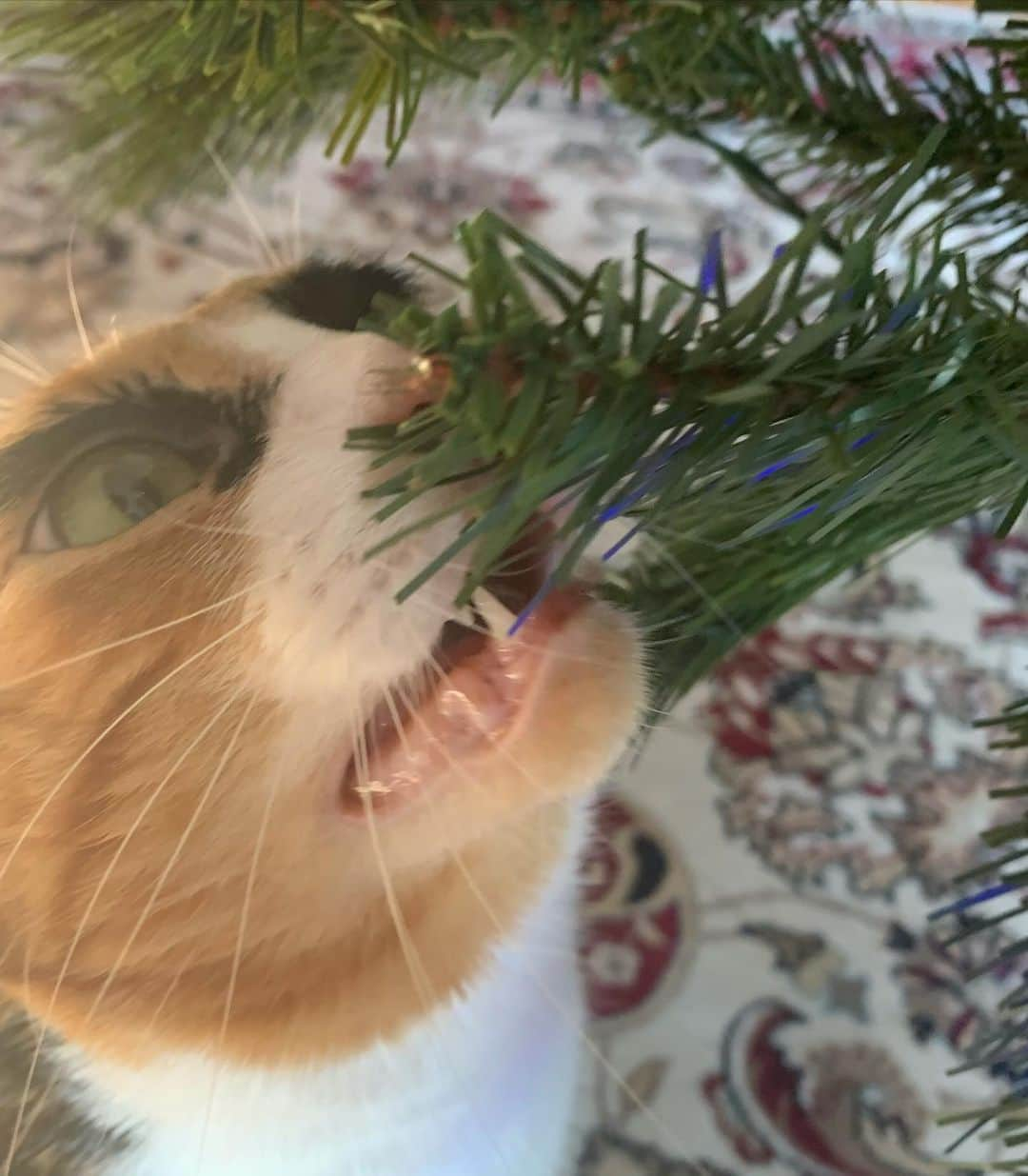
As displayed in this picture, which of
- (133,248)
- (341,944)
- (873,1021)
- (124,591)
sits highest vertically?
(133,248)

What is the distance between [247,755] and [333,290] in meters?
0.19

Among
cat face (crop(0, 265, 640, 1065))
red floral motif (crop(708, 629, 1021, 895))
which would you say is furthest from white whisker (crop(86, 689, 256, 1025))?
red floral motif (crop(708, 629, 1021, 895))

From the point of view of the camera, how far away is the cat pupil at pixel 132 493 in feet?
1.05

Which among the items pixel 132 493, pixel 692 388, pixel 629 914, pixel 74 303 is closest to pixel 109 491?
pixel 132 493

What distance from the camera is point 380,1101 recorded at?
1.16 ft

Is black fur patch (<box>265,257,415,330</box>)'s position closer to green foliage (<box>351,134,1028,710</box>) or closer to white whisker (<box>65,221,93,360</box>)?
white whisker (<box>65,221,93,360</box>)

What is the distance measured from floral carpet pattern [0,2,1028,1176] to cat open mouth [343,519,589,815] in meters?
0.15

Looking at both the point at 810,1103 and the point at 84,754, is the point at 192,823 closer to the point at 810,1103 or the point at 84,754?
the point at 84,754

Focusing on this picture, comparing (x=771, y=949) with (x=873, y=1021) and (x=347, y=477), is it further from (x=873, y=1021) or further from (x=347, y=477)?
(x=347, y=477)

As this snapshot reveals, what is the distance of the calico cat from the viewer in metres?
0.29

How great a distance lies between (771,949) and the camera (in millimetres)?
567

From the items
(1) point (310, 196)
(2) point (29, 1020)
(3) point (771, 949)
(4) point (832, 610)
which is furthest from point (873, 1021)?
(1) point (310, 196)

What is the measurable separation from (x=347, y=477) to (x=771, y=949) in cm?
41

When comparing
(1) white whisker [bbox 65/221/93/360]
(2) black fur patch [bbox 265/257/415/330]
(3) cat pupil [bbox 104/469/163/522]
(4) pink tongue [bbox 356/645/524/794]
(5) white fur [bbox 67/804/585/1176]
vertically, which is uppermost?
(1) white whisker [bbox 65/221/93/360]
